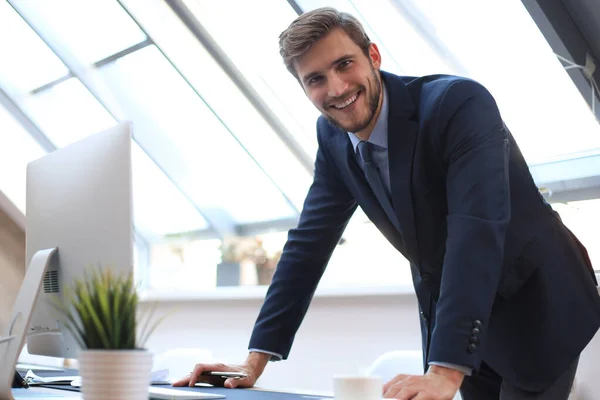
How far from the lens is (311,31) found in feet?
5.96

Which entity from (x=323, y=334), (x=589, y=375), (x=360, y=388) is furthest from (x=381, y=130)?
(x=323, y=334)

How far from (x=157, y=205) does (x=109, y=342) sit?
4168 millimetres

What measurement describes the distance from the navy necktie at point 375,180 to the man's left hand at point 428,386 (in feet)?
1.66

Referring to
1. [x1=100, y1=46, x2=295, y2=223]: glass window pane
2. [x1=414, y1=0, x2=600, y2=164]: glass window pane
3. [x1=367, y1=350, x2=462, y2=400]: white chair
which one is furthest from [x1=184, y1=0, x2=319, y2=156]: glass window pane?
[x1=367, y1=350, x2=462, y2=400]: white chair

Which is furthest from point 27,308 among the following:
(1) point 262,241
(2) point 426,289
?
(1) point 262,241

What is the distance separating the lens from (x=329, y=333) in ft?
12.1

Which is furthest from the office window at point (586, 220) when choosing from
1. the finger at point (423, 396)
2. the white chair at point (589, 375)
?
the finger at point (423, 396)

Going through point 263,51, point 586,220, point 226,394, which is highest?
point 263,51

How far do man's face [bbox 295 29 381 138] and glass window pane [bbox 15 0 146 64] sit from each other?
272 centimetres

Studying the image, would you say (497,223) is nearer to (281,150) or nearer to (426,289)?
(426,289)

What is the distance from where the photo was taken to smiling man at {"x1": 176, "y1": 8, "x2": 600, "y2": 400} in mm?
1428

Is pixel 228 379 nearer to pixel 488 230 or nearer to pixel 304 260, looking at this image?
pixel 304 260

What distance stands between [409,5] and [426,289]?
81.2 inches

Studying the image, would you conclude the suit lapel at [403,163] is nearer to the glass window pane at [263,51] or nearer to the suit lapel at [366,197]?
the suit lapel at [366,197]
